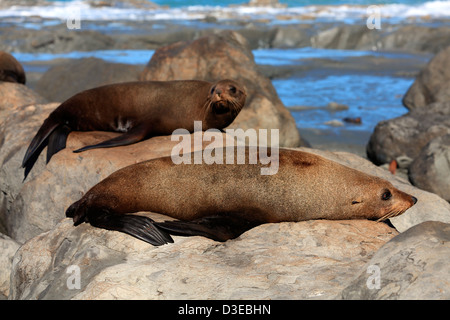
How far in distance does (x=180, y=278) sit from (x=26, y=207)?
2772mm

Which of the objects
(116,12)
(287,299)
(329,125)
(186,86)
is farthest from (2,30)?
(287,299)

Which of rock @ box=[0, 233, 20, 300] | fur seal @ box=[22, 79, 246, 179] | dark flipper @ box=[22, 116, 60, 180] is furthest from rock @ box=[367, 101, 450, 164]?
rock @ box=[0, 233, 20, 300]

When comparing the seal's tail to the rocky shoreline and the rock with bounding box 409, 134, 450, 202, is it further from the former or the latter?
the rock with bounding box 409, 134, 450, 202

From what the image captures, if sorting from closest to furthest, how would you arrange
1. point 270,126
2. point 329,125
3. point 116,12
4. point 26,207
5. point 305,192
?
point 305,192 → point 26,207 → point 270,126 → point 329,125 → point 116,12

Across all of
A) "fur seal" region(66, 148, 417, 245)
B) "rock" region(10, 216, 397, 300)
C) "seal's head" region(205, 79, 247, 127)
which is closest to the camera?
"rock" region(10, 216, 397, 300)

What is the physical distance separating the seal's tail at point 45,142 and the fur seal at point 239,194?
1.58 meters

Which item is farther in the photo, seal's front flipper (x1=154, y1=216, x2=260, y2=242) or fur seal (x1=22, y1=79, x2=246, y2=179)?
fur seal (x1=22, y1=79, x2=246, y2=179)

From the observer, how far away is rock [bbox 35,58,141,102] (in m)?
11.3

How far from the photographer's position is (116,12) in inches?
1523

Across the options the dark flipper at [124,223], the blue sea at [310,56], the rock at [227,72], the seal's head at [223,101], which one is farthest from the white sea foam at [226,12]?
the dark flipper at [124,223]

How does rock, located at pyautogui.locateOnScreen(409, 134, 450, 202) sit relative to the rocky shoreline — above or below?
below

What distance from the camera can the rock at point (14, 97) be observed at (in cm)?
840

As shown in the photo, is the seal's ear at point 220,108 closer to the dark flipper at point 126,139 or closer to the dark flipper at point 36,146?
the dark flipper at point 126,139
